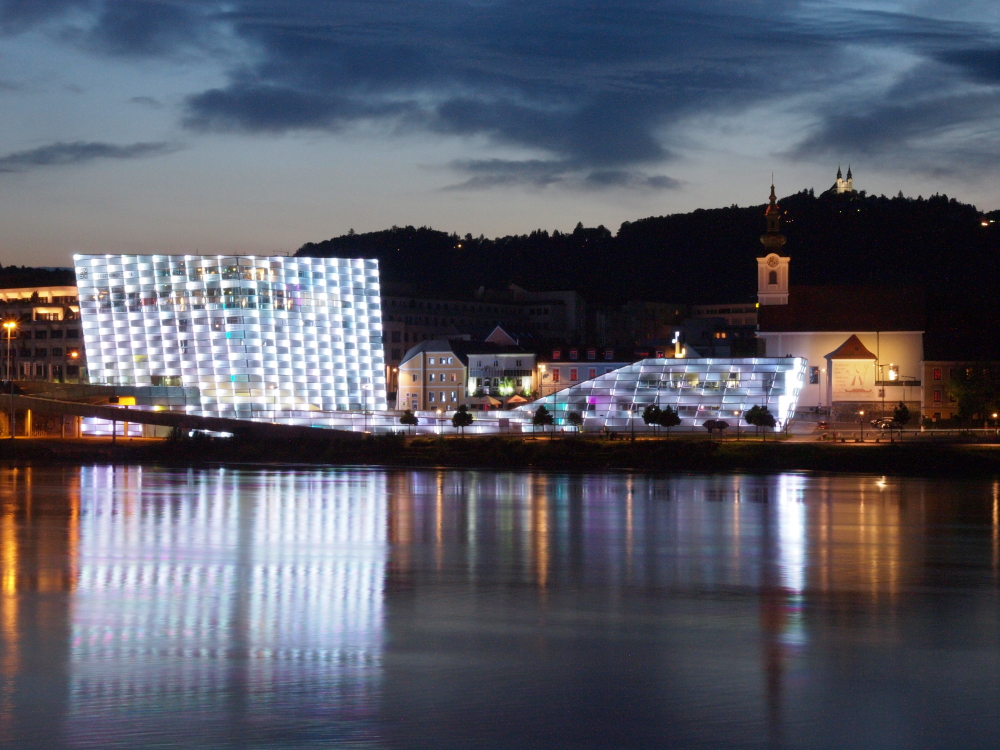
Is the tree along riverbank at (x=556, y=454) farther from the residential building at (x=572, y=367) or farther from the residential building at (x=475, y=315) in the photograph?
the residential building at (x=475, y=315)

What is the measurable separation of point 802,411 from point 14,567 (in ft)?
230

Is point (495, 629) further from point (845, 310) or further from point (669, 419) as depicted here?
point (845, 310)

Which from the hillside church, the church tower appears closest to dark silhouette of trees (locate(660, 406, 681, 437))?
the hillside church

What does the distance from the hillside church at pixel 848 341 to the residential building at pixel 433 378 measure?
25416 millimetres

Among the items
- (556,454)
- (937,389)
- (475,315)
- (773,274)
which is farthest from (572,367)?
(475,315)

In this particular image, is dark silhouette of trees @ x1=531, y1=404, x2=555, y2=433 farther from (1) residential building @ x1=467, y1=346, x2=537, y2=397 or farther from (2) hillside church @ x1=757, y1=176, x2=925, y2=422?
(1) residential building @ x1=467, y1=346, x2=537, y2=397

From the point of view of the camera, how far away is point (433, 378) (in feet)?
344

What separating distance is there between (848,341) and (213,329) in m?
43.8

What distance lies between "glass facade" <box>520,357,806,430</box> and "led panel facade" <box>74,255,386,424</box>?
58.2 ft

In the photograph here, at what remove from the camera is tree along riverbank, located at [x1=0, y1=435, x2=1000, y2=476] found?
47719 mm

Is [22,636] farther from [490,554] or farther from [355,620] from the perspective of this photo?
[490,554]

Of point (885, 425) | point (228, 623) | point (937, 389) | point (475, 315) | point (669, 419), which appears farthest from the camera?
point (475, 315)

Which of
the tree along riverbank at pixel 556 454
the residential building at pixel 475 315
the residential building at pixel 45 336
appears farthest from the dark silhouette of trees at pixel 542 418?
the residential building at pixel 45 336

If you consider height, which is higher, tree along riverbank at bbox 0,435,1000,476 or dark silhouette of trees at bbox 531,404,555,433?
dark silhouette of trees at bbox 531,404,555,433
